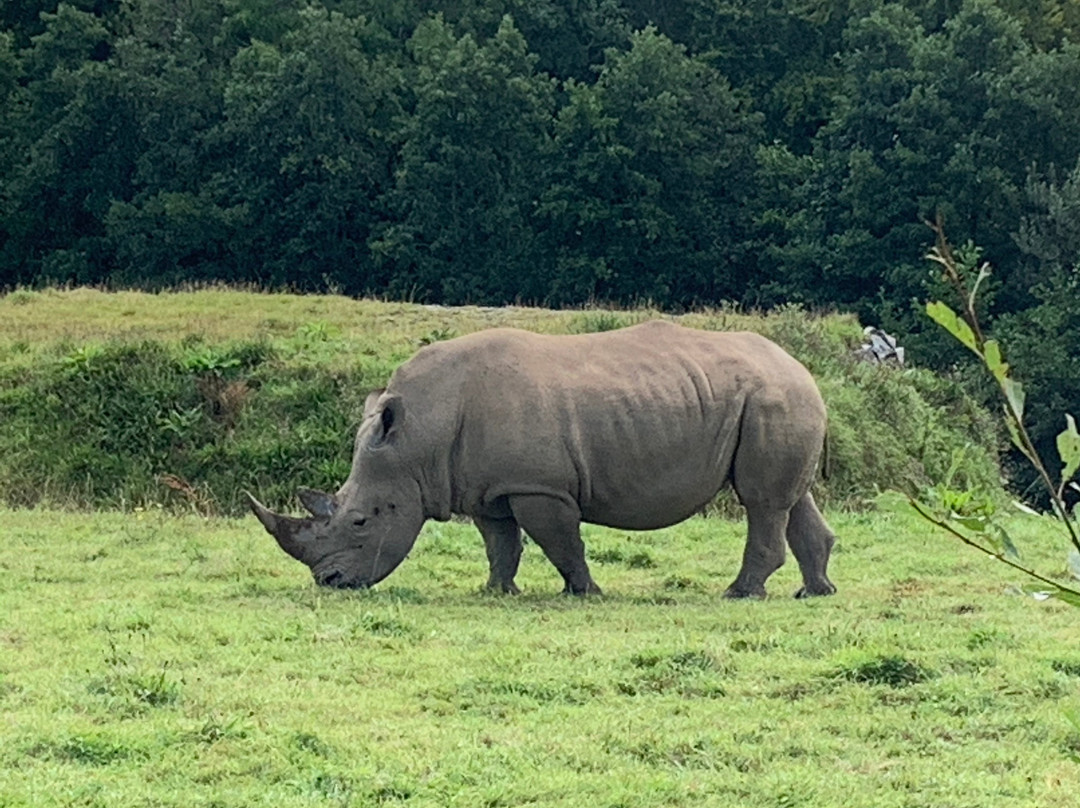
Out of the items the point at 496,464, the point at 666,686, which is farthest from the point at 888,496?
the point at 496,464

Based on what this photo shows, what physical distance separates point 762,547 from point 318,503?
281 cm

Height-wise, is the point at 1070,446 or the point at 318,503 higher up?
the point at 1070,446

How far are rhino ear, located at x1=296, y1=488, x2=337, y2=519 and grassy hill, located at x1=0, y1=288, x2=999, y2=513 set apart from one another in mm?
5835

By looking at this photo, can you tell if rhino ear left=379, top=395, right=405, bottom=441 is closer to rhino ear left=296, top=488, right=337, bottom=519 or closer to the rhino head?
the rhino head

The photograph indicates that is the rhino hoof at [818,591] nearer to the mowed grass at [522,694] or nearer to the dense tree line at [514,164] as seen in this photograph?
the mowed grass at [522,694]

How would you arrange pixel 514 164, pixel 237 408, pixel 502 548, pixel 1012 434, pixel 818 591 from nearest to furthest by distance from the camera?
pixel 1012 434 < pixel 502 548 < pixel 818 591 < pixel 237 408 < pixel 514 164

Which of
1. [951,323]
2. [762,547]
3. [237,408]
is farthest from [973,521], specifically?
[237,408]

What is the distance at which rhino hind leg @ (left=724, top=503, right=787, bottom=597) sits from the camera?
11.4 m

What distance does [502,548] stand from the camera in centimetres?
1155

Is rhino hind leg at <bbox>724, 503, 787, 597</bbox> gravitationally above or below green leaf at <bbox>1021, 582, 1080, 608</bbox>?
below

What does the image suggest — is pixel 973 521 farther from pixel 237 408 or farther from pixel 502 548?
pixel 237 408

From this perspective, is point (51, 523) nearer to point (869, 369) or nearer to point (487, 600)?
point (487, 600)

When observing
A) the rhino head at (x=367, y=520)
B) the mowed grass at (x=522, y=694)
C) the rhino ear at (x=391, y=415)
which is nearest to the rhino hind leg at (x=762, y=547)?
the mowed grass at (x=522, y=694)

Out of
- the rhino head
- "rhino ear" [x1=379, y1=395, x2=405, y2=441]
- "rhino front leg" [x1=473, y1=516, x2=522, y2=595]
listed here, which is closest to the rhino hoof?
"rhino front leg" [x1=473, y1=516, x2=522, y2=595]
